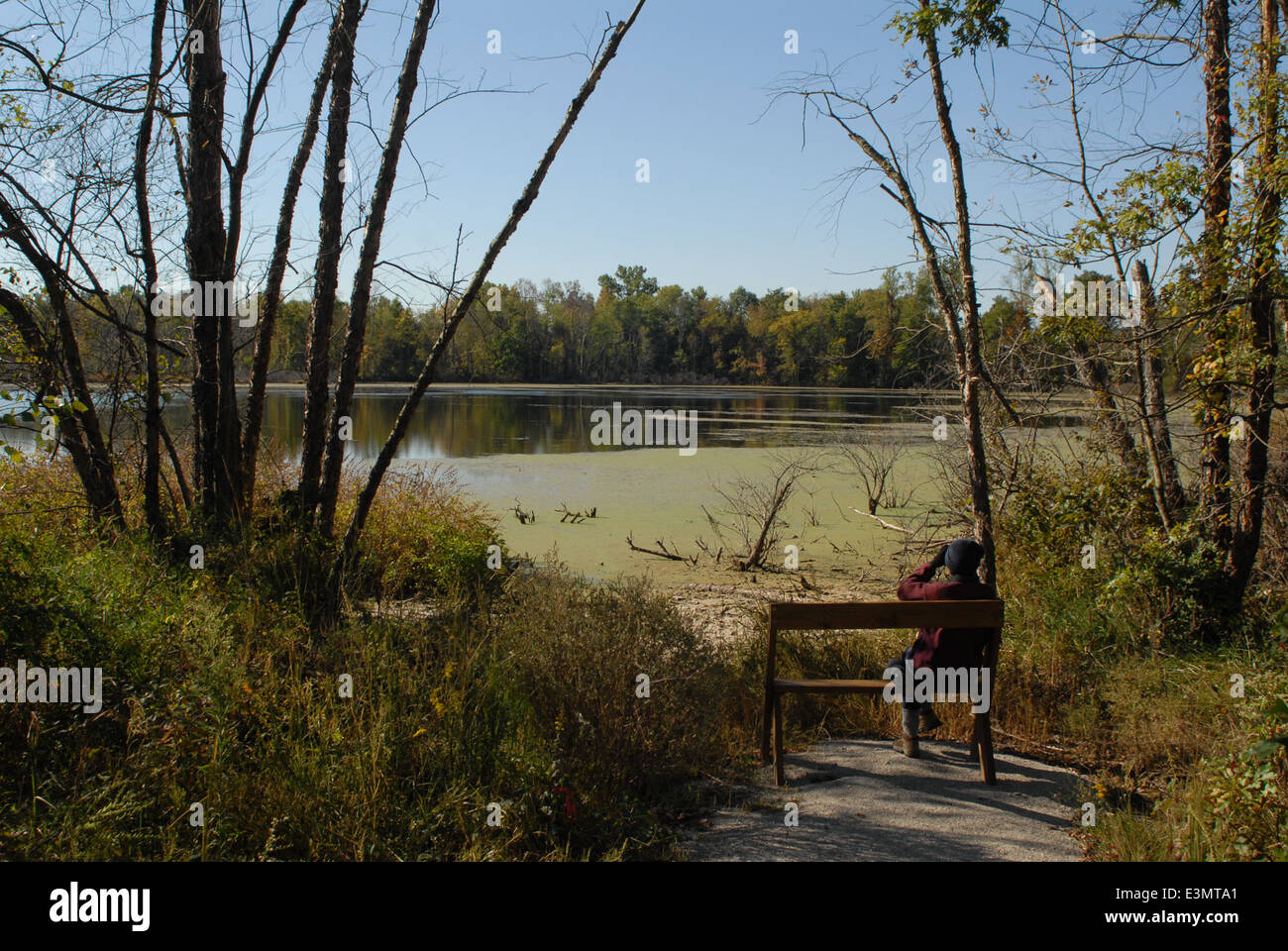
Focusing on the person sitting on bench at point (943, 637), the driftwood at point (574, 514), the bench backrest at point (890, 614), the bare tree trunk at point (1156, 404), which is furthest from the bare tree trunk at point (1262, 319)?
the driftwood at point (574, 514)

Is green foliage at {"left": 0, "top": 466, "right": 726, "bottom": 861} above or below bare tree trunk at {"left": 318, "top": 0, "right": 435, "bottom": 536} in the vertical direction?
below

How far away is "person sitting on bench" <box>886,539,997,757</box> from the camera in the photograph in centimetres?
462

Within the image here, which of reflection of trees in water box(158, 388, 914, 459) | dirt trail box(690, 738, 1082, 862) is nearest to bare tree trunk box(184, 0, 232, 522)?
dirt trail box(690, 738, 1082, 862)

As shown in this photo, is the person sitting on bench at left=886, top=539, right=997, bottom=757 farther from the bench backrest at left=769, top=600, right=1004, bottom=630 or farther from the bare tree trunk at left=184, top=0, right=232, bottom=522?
the bare tree trunk at left=184, top=0, right=232, bottom=522

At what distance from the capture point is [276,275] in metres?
8.49

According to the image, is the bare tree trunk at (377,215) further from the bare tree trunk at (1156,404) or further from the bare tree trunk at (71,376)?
the bare tree trunk at (1156,404)

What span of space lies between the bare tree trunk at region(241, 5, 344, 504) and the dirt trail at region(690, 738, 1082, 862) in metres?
5.77

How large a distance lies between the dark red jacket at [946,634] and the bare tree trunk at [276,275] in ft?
19.7

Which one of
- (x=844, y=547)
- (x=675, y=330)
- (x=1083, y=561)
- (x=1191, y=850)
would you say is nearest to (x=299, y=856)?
(x=1191, y=850)

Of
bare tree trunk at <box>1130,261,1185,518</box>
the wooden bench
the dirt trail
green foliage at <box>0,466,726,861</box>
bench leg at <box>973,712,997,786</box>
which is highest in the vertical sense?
bare tree trunk at <box>1130,261,1185,518</box>

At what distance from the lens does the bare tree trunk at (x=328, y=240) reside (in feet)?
24.2

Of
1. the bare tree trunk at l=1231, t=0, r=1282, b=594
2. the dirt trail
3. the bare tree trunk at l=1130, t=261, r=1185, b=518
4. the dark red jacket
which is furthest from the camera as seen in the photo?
the bare tree trunk at l=1130, t=261, r=1185, b=518

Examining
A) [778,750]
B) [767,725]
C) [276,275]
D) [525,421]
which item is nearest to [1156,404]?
[767,725]

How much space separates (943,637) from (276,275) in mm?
6971
